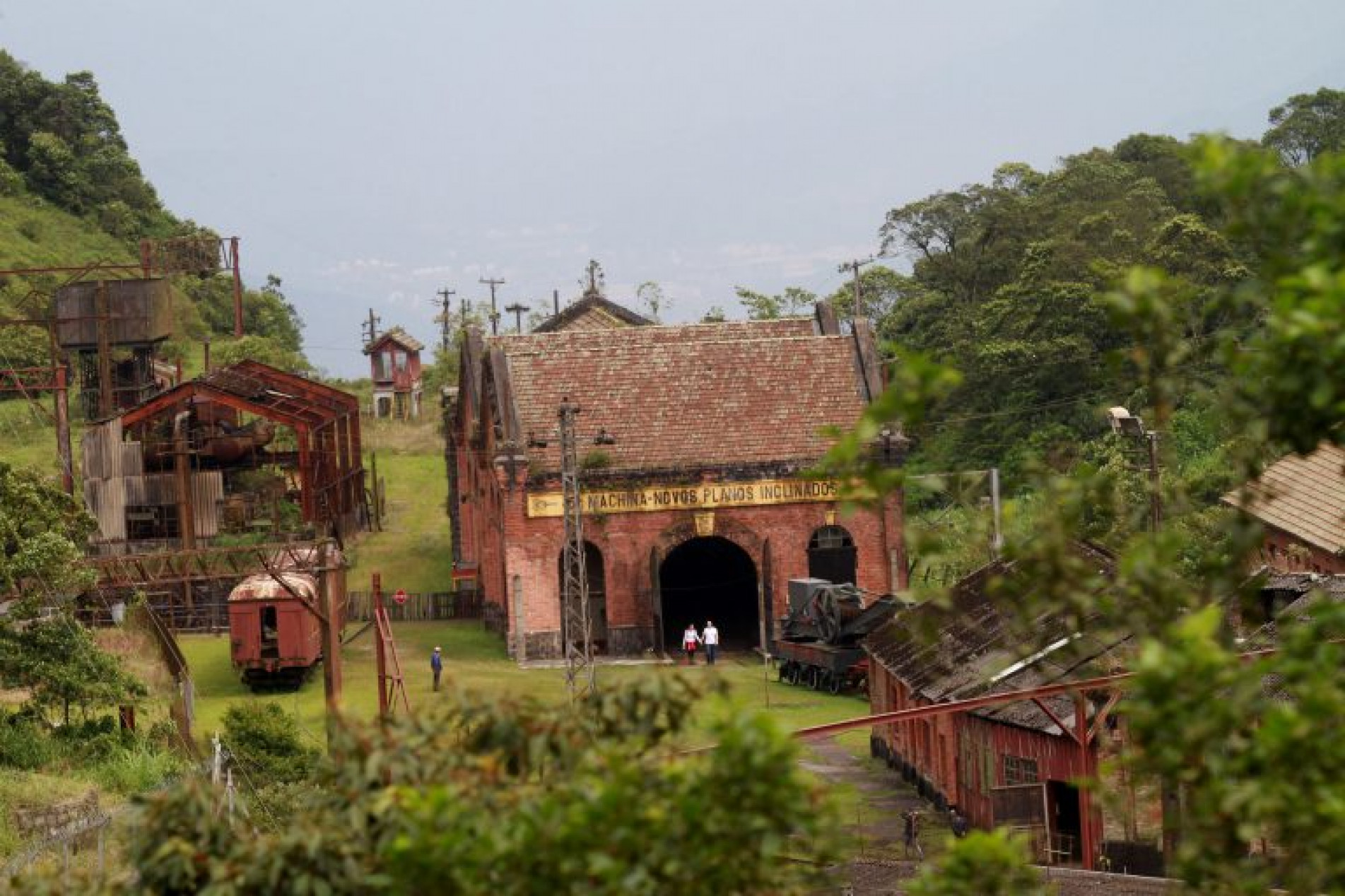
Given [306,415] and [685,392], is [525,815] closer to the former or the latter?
[685,392]

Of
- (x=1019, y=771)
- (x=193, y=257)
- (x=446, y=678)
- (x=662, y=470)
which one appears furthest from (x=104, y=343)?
(x=1019, y=771)

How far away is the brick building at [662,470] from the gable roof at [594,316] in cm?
1554

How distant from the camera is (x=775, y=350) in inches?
1960

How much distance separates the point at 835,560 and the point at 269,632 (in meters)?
13.1

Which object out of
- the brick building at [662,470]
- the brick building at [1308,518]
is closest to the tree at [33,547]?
the brick building at [662,470]

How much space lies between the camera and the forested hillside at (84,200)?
313 feet

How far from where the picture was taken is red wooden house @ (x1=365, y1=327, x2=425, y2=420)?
9125cm

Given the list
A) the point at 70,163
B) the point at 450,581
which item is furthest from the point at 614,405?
the point at 70,163

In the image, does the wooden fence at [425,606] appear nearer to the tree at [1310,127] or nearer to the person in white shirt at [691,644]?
the person in white shirt at [691,644]

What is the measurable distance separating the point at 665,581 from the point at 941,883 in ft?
137

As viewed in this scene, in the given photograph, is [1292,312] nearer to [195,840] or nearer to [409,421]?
[195,840]

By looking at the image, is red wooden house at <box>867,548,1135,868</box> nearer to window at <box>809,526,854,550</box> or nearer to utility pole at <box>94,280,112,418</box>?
window at <box>809,526,854,550</box>

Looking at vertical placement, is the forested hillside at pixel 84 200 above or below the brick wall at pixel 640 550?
above

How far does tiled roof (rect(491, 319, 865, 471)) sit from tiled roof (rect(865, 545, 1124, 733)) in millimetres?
10203
